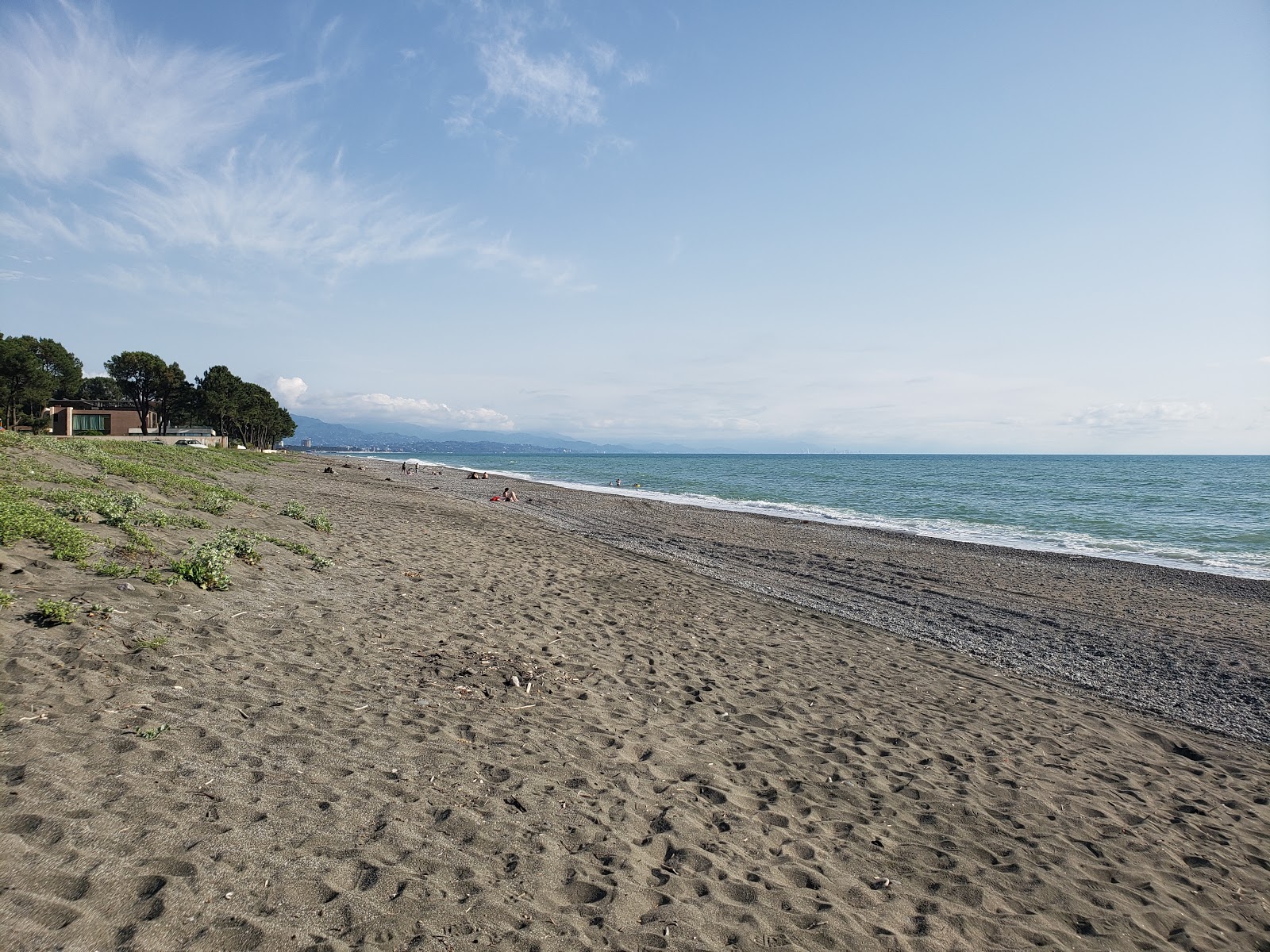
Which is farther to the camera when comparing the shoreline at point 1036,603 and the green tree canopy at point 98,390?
the green tree canopy at point 98,390

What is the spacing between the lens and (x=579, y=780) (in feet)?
19.9

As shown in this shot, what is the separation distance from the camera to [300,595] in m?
10.0

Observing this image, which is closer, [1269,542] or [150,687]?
[150,687]

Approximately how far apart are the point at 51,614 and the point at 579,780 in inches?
221

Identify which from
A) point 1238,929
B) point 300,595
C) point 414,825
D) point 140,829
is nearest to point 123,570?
point 300,595

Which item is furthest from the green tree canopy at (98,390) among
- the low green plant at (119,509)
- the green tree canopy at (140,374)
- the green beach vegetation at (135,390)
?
the low green plant at (119,509)

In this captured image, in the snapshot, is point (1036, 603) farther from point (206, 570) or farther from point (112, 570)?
point (112, 570)

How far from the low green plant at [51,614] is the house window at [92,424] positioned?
94309 mm

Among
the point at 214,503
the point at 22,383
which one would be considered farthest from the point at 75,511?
the point at 22,383

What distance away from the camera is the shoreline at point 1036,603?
11258mm

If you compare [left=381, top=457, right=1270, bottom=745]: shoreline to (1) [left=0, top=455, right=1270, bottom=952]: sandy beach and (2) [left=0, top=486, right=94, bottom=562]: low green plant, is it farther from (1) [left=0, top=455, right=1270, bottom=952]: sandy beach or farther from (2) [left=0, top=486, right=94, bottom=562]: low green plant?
(2) [left=0, top=486, right=94, bottom=562]: low green plant

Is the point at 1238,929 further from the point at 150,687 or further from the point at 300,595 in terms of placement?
the point at 300,595

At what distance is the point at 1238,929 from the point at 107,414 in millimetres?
108497

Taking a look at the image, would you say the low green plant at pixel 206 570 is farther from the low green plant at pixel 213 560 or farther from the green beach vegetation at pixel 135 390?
the green beach vegetation at pixel 135 390
